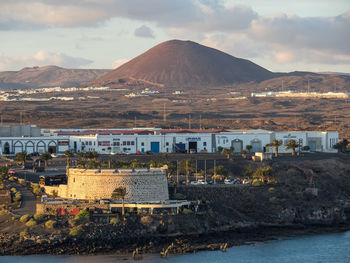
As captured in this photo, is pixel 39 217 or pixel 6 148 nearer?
pixel 39 217

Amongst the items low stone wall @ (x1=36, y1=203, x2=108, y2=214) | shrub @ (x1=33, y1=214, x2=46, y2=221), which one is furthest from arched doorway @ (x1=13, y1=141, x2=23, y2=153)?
shrub @ (x1=33, y1=214, x2=46, y2=221)

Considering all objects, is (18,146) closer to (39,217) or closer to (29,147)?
(29,147)

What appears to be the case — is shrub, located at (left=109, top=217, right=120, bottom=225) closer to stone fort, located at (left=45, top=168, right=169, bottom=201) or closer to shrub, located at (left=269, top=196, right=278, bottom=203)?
stone fort, located at (left=45, top=168, right=169, bottom=201)

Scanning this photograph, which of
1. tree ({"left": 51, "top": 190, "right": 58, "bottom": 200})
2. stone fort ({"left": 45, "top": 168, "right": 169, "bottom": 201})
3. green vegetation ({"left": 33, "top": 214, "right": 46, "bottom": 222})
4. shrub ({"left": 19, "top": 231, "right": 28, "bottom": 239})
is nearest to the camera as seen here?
shrub ({"left": 19, "top": 231, "right": 28, "bottom": 239})

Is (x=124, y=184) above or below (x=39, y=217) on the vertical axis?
above

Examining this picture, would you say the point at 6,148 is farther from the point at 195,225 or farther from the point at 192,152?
the point at 195,225

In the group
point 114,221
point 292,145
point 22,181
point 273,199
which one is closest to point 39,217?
point 114,221

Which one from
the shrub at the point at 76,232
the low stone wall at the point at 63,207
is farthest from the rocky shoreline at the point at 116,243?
the low stone wall at the point at 63,207
